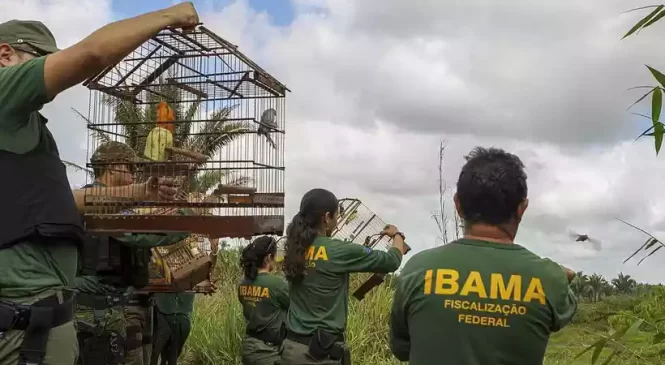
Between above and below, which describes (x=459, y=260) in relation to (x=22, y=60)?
below

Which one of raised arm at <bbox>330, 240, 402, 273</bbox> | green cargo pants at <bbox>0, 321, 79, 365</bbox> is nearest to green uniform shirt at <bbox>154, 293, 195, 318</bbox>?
raised arm at <bbox>330, 240, 402, 273</bbox>

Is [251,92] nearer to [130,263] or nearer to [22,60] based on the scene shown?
[130,263]

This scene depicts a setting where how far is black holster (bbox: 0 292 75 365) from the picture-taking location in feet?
8.50

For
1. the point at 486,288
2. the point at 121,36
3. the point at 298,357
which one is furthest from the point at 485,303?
the point at 298,357

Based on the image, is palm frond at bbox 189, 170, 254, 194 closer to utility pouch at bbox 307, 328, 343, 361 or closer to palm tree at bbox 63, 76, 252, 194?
palm tree at bbox 63, 76, 252, 194

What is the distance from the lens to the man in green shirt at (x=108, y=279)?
205 inches

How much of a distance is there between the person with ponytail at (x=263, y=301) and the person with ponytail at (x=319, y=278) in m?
1.67

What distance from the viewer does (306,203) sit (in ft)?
17.0

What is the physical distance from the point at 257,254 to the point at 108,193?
2207 mm

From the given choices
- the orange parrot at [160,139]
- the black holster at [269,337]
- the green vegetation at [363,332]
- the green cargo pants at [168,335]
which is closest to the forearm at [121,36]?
the orange parrot at [160,139]

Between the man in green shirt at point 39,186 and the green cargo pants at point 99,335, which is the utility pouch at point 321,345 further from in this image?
the man in green shirt at point 39,186

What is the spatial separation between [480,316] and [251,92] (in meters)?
3.66

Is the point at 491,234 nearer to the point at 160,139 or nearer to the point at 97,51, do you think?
the point at 97,51

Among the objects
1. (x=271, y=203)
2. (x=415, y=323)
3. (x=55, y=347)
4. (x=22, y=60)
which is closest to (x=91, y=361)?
(x=271, y=203)
